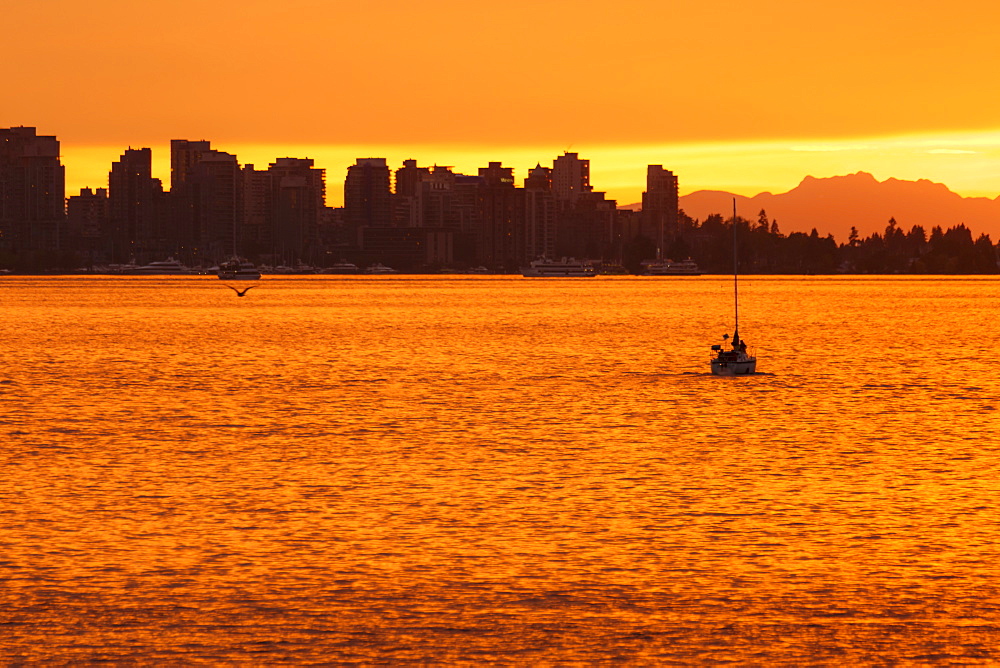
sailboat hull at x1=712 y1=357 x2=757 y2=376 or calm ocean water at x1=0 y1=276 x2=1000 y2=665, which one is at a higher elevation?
sailboat hull at x1=712 y1=357 x2=757 y2=376

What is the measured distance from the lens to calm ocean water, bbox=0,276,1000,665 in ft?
75.9

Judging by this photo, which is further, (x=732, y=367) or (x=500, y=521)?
(x=732, y=367)

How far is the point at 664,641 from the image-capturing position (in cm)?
2275

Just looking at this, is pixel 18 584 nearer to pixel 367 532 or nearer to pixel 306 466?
pixel 367 532

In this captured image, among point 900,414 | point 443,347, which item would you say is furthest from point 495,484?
point 443,347

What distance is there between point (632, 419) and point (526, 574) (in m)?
31.9

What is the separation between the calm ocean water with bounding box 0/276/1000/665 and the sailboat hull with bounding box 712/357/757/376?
2.38m

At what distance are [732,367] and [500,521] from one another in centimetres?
4983

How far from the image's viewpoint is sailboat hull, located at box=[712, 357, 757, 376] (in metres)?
82.1

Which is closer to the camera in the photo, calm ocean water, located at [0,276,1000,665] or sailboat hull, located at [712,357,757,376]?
calm ocean water, located at [0,276,1000,665]

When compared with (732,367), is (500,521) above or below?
below

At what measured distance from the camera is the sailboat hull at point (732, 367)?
8212cm

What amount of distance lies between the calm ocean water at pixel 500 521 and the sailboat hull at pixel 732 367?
2377mm

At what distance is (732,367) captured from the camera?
8212 cm
